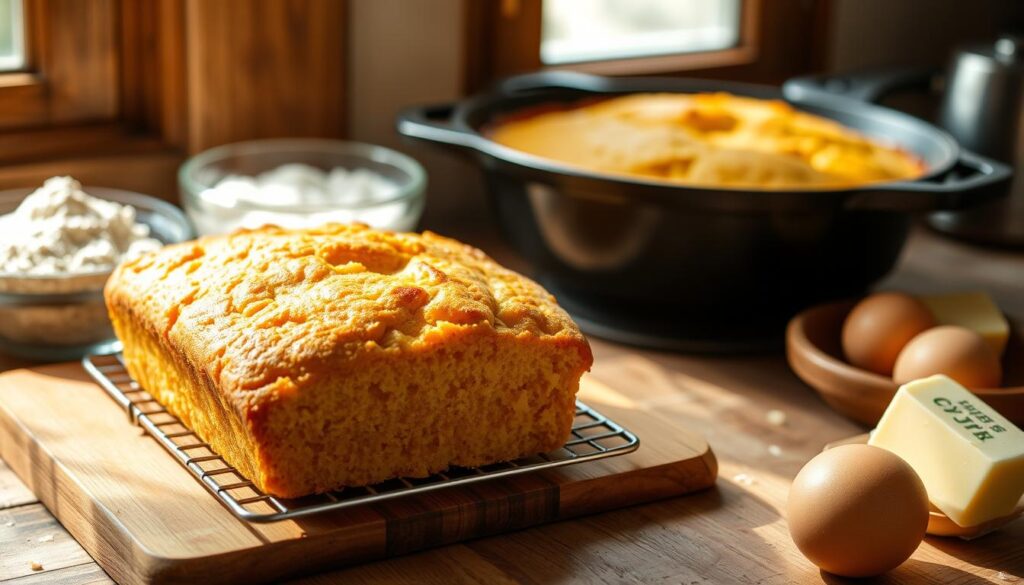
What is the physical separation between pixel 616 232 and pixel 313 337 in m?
0.49

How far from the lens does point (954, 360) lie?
1.18m

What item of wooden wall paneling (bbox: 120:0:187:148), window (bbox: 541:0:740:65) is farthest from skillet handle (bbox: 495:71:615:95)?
wooden wall paneling (bbox: 120:0:187:148)

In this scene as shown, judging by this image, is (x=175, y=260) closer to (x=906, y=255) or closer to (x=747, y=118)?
(x=747, y=118)

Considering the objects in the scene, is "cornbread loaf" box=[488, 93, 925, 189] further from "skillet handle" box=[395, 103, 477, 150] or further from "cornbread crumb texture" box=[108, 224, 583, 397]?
"cornbread crumb texture" box=[108, 224, 583, 397]

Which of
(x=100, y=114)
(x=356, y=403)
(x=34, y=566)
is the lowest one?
(x=34, y=566)

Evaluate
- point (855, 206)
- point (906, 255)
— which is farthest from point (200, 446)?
point (906, 255)

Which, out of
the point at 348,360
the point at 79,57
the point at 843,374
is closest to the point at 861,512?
the point at 843,374

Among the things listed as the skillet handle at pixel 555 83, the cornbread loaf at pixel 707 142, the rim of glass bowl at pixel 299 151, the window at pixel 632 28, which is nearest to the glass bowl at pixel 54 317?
the rim of glass bowl at pixel 299 151

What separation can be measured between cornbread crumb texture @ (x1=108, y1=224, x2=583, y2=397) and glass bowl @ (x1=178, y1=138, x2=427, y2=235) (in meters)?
0.21

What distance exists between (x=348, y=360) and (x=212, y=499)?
0.52 ft

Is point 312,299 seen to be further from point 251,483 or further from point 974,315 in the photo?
point 974,315

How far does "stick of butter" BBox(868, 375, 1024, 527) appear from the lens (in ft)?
3.21

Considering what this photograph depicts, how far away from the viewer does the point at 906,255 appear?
183 centimetres

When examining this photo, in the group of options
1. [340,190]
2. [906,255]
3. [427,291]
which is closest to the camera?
[427,291]
